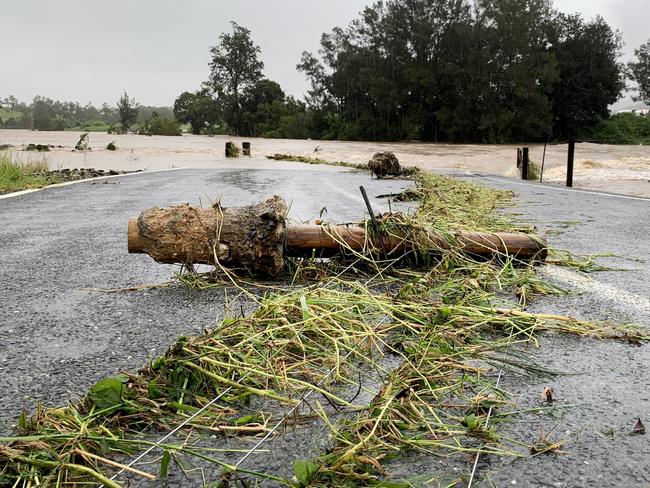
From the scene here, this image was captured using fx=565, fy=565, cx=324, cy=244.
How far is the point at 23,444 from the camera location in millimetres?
1593

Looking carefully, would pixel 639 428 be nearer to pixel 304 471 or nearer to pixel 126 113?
pixel 304 471

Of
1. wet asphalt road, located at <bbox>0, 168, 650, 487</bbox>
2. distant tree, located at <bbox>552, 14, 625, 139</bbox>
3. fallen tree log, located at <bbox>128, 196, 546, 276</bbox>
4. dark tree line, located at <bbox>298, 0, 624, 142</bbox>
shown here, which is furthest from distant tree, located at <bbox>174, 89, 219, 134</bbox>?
fallen tree log, located at <bbox>128, 196, 546, 276</bbox>

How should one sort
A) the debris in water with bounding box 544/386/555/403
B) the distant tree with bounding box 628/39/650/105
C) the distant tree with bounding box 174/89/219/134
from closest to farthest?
the debris in water with bounding box 544/386/555/403
the distant tree with bounding box 628/39/650/105
the distant tree with bounding box 174/89/219/134

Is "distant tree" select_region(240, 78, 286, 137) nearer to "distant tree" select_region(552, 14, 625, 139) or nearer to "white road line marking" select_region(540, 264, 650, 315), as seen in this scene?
"distant tree" select_region(552, 14, 625, 139)

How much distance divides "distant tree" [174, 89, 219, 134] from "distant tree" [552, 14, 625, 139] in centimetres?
5713

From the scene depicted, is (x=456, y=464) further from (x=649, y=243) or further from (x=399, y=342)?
(x=649, y=243)

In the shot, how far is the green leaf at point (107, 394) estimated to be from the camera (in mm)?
1826

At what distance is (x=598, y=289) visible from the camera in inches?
135

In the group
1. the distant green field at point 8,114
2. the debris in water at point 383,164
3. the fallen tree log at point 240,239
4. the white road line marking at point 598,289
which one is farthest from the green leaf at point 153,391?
the distant green field at point 8,114

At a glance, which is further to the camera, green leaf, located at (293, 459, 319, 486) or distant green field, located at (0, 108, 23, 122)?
distant green field, located at (0, 108, 23, 122)

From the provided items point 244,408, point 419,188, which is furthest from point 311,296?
point 419,188

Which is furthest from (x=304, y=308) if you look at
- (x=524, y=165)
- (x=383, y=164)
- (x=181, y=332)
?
(x=524, y=165)

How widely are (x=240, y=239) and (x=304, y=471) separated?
232 cm

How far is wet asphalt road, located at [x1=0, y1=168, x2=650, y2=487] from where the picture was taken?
161 centimetres
